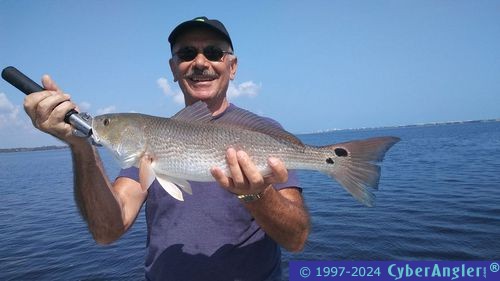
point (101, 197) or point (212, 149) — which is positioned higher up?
point (212, 149)

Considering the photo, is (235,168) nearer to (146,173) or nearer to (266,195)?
(266,195)

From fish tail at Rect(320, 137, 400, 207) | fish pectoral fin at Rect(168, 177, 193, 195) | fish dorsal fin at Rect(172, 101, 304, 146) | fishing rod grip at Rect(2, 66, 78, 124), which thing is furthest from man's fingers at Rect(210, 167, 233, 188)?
fishing rod grip at Rect(2, 66, 78, 124)

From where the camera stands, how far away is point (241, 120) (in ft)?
12.5

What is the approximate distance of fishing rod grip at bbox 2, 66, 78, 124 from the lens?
3182 millimetres

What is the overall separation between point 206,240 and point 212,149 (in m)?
0.98

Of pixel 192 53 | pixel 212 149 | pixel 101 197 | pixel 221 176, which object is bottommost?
pixel 101 197

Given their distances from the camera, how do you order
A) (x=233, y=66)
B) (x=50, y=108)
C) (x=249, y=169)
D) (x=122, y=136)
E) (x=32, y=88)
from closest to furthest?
(x=50, y=108) → (x=32, y=88) → (x=249, y=169) → (x=122, y=136) → (x=233, y=66)

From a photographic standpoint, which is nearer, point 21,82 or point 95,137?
point 21,82

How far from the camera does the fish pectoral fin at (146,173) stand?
11.2 ft

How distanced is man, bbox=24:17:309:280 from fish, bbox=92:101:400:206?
0.68 feet

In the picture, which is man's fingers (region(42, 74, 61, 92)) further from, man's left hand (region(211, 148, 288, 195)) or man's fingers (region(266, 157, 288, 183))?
man's fingers (region(266, 157, 288, 183))

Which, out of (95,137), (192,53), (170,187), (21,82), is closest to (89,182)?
(95,137)

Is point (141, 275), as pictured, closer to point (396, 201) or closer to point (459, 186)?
point (396, 201)

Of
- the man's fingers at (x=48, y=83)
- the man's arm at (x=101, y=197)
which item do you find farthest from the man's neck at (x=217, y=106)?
the man's fingers at (x=48, y=83)
